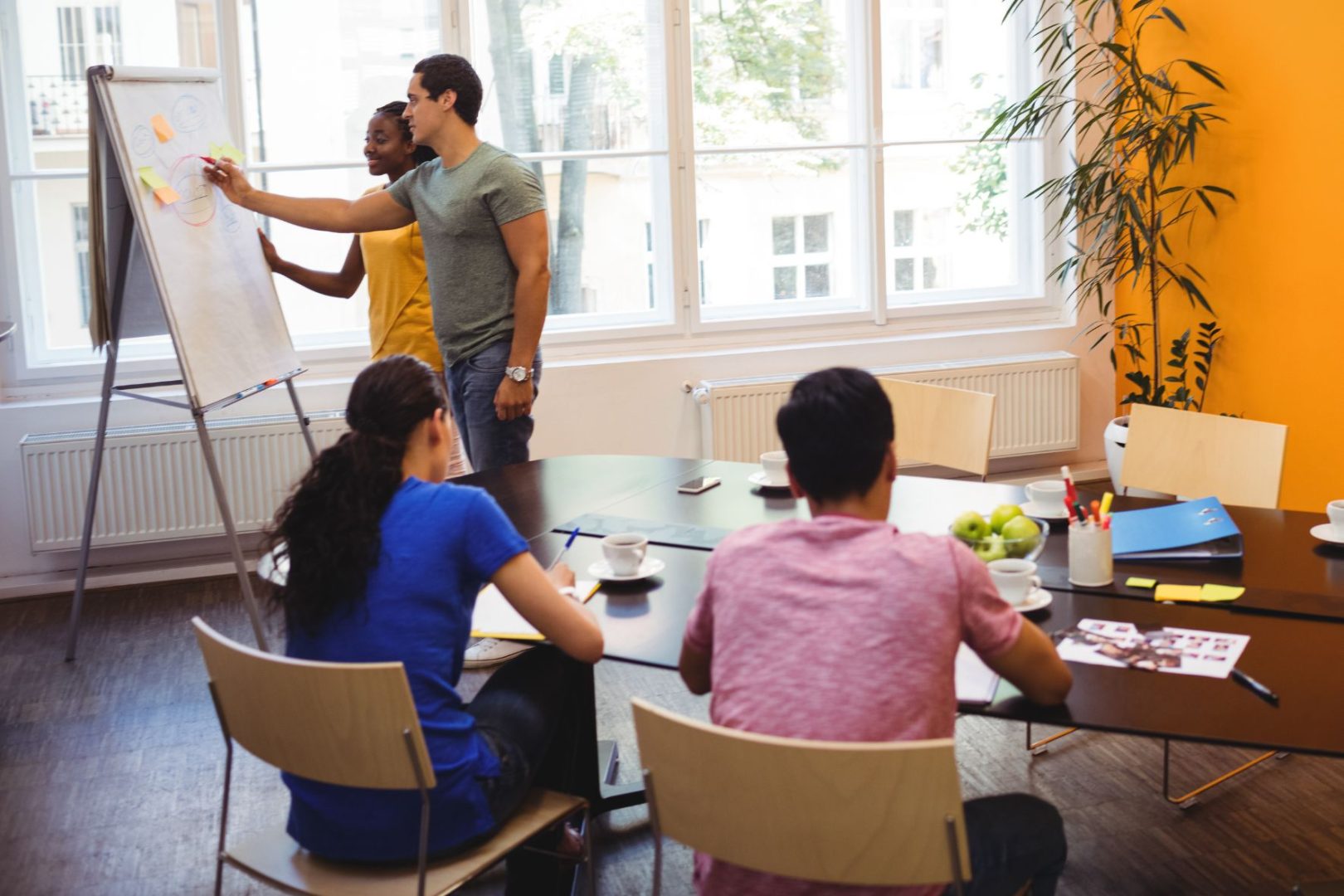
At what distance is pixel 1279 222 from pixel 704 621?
367 centimetres

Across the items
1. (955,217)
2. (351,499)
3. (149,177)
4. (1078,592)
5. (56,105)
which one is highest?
(56,105)

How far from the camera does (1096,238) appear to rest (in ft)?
17.3

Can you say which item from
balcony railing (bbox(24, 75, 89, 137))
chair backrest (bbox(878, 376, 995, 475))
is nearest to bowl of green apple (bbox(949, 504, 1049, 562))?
chair backrest (bbox(878, 376, 995, 475))

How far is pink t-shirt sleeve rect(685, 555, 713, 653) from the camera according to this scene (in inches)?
68.2

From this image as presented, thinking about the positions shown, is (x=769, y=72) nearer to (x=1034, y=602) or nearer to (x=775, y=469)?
(x=775, y=469)

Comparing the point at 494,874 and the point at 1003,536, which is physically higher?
the point at 1003,536

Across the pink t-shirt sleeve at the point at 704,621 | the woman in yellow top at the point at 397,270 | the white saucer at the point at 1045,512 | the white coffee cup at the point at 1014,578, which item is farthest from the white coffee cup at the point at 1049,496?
the woman in yellow top at the point at 397,270

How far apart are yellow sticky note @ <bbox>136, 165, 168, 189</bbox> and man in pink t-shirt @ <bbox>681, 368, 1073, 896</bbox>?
246 cm

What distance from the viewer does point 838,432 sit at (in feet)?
5.58

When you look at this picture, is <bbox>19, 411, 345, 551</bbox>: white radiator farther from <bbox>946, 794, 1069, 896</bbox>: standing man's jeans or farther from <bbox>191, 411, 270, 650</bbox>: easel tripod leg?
<bbox>946, 794, 1069, 896</bbox>: standing man's jeans

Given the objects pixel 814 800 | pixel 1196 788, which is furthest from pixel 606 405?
pixel 814 800

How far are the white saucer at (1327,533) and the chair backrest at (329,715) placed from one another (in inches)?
62.3

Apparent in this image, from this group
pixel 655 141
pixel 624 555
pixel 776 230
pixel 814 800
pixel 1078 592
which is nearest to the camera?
pixel 814 800

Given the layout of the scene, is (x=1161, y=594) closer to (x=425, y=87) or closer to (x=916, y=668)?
(x=916, y=668)
